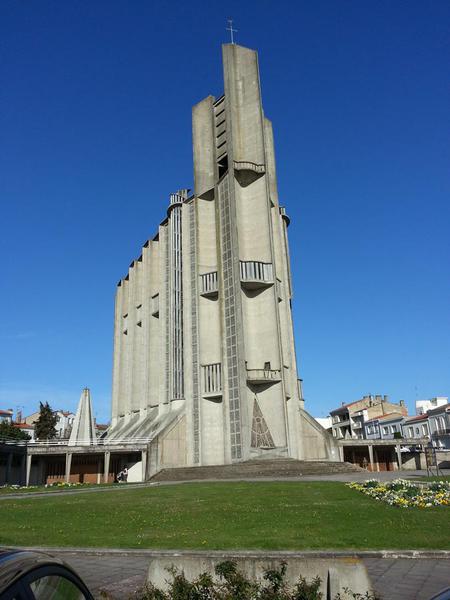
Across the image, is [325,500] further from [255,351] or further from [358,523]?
[255,351]

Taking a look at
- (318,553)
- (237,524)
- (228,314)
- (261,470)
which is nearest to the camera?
(318,553)

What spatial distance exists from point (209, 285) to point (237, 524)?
33.6 metres

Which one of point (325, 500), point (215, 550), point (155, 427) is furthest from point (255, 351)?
point (215, 550)

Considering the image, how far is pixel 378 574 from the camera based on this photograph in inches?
296

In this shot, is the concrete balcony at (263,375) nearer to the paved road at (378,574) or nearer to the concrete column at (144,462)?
the concrete column at (144,462)

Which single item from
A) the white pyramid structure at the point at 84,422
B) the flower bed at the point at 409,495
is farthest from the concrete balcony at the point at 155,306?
the flower bed at the point at 409,495

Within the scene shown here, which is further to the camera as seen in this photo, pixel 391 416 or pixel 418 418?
pixel 391 416

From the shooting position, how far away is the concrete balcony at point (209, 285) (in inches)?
1750

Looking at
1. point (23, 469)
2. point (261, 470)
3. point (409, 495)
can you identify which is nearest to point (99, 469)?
point (23, 469)

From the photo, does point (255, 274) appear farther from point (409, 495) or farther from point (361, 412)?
point (361, 412)

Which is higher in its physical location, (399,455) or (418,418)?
(418,418)

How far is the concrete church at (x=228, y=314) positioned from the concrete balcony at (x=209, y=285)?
98 millimetres

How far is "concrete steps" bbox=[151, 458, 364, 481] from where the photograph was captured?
3366 centimetres

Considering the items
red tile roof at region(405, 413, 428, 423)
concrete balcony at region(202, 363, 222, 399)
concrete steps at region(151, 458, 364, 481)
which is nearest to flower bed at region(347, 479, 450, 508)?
concrete steps at region(151, 458, 364, 481)
